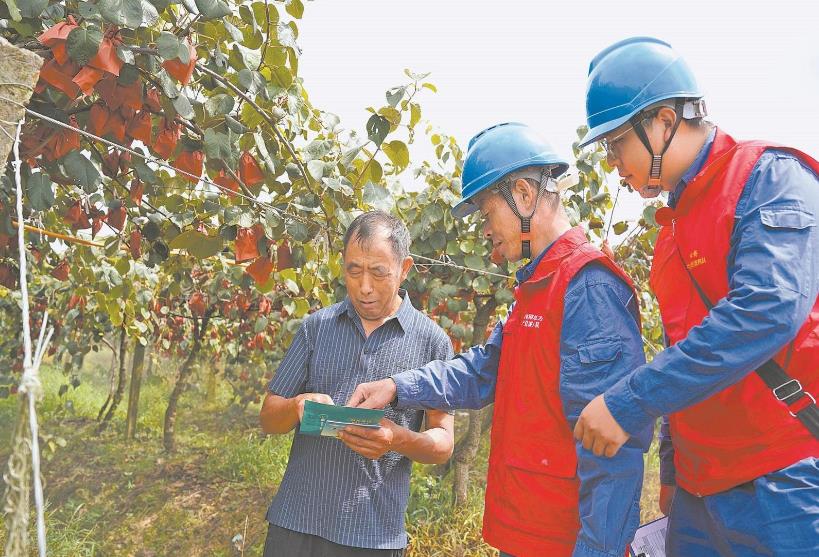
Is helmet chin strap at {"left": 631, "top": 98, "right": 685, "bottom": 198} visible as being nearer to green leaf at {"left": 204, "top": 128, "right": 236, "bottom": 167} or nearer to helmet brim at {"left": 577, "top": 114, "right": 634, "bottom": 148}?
helmet brim at {"left": 577, "top": 114, "right": 634, "bottom": 148}

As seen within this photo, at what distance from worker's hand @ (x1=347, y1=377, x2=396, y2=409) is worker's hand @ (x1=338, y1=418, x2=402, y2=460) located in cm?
5

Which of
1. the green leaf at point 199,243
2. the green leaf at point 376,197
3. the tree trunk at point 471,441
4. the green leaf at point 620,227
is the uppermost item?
the green leaf at point 620,227

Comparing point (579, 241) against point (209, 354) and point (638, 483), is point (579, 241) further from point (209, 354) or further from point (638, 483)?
point (209, 354)

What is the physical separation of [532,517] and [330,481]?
0.53 metres

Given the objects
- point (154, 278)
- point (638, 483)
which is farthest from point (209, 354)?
point (638, 483)

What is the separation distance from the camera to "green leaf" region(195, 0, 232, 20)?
5.13ft

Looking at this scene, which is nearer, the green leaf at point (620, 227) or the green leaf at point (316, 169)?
the green leaf at point (316, 169)

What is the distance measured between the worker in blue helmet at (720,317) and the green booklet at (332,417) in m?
0.45

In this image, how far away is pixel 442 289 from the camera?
3.63 m

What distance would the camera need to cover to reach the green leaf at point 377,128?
2.06 m

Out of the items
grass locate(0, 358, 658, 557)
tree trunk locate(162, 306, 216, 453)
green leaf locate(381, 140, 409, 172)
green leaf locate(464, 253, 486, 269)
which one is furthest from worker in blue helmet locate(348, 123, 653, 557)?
tree trunk locate(162, 306, 216, 453)

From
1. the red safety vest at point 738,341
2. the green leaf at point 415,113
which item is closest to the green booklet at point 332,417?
the red safety vest at point 738,341

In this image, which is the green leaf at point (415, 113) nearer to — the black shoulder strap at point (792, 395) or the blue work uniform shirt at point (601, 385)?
the blue work uniform shirt at point (601, 385)

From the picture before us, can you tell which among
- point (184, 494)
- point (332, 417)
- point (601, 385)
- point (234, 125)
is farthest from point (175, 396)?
point (601, 385)
